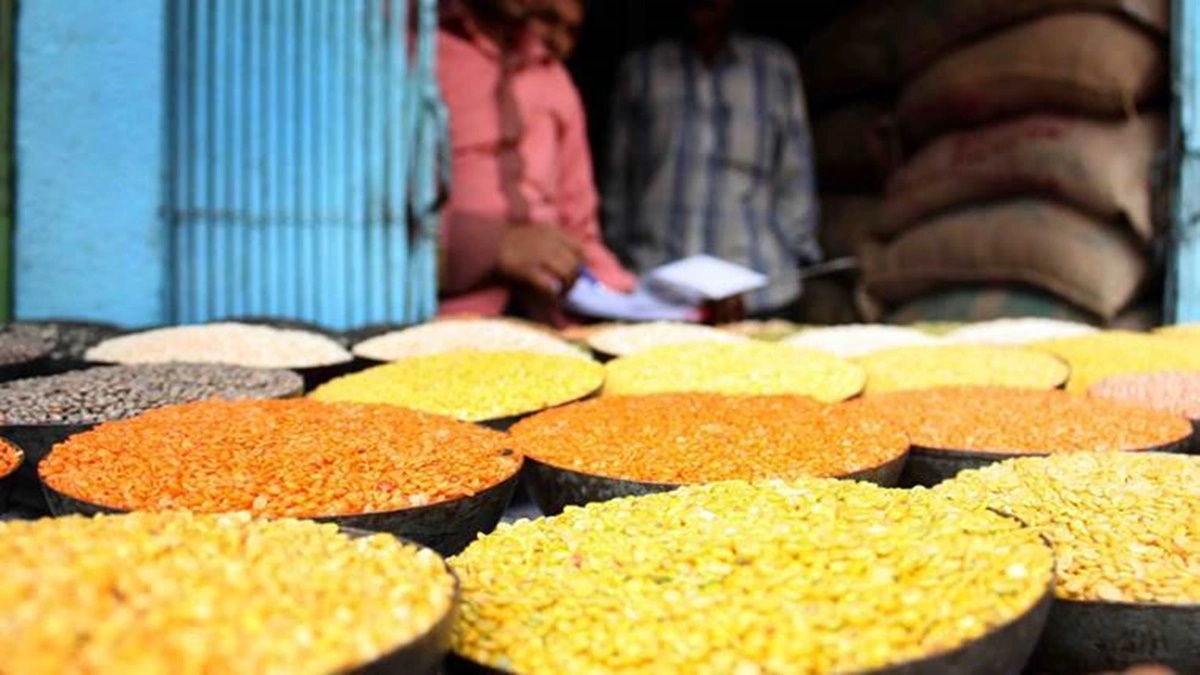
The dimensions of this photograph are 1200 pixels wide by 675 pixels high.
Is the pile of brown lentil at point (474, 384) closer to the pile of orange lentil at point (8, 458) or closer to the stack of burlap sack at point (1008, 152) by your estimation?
the pile of orange lentil at point (8, 458)

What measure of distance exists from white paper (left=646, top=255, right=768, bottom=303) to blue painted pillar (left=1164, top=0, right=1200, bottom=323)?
3.71ft

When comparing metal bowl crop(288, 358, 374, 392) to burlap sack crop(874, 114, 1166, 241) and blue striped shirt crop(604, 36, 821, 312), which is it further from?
blue striped shirt crop(604, 36, 821, 312)

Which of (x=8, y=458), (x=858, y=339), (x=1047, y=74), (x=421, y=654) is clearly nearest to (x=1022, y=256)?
(x=1047, y=74)

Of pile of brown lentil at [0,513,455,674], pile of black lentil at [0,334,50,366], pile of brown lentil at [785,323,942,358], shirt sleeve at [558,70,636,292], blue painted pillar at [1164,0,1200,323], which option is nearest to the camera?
pile of brown lentil at [0,513,455,674]

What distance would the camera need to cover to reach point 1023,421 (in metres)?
1.53

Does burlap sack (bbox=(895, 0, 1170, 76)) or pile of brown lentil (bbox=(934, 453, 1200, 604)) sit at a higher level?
burlap sack (bbox=(895, 0, 1170, 76))

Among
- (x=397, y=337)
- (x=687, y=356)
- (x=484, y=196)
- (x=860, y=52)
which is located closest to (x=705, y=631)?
(x=687, y=356)

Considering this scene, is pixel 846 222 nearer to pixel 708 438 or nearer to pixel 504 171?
pixel 504 171

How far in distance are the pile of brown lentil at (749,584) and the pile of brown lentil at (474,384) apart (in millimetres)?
603

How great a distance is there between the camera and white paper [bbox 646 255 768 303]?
3162 mm

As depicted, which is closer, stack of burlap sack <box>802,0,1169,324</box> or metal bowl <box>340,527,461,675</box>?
metal bowl <box>340,527,461,675</box>

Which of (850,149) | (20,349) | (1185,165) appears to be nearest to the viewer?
(20,349)

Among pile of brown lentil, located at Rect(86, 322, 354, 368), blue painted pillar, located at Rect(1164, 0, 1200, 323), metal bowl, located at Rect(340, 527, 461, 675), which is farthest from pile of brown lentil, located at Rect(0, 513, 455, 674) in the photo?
blue painted pillar, located at Rect(1164, 0, 1200, 323)

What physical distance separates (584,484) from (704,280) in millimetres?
2077
